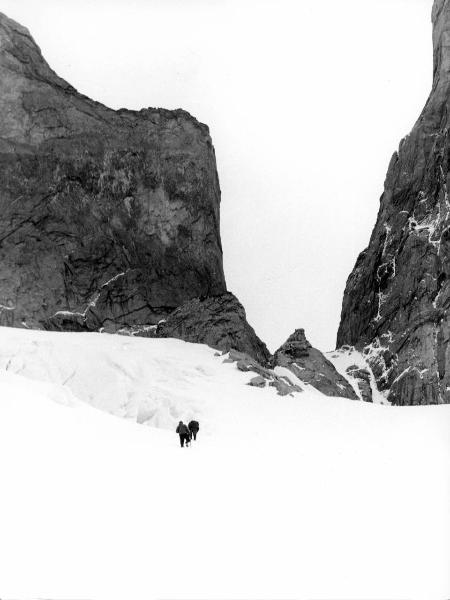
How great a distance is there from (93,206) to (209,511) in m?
57.0

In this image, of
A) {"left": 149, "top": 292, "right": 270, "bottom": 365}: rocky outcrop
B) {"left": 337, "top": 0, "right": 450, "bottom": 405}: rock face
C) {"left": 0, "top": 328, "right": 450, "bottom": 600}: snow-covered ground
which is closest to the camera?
{"left": 0, "top": 328, "right": 450, "bottom": 600}: snow-covered ground

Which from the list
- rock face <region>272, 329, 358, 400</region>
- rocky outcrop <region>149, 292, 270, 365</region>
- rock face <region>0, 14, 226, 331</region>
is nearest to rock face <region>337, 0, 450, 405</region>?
rock face <region>272, 329, 358, 400</region>

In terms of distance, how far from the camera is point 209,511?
12.1 meters

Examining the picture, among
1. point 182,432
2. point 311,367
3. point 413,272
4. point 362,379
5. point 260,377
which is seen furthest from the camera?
point 413,272

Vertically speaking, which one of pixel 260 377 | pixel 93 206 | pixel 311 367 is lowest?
pixel 260 377

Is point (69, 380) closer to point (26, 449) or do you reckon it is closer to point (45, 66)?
point (26, 449)

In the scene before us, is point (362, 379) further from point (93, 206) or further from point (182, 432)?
point (182, 432)

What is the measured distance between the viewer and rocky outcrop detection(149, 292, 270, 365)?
5463 centimetres

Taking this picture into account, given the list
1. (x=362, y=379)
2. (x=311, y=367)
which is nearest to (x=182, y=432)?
(x=311, y=367)

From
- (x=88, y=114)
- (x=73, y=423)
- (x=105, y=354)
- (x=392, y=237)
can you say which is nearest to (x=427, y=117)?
(x=392, y=237)

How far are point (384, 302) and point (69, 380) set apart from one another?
39.4 meters

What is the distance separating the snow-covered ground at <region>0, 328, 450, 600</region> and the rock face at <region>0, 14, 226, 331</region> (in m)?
38.2

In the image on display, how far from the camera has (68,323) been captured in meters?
60.7

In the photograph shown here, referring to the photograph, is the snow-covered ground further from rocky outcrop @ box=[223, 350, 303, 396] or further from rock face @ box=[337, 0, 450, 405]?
rock face @ box=[337, 0, 450, 405]
